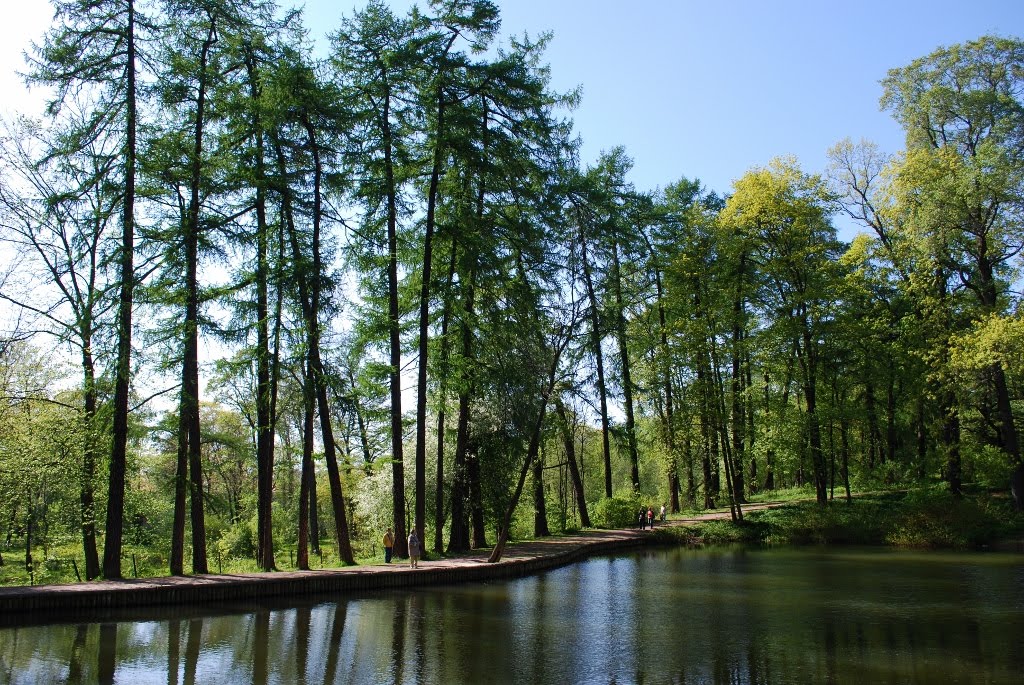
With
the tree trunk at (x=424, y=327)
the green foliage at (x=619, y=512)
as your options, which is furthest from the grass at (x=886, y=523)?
the tree trunk at (x=424, y=327)

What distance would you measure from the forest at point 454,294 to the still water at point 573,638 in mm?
4809

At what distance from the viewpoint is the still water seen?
31.0ft

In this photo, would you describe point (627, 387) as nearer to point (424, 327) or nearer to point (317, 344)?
point (424, 327)

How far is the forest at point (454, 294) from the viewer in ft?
55.7

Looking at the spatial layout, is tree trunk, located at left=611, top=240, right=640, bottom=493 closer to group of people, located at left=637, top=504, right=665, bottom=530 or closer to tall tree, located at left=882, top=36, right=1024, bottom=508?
group of people, located at left=637, top=504, right=665, bottom=530

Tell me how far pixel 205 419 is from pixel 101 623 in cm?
3648

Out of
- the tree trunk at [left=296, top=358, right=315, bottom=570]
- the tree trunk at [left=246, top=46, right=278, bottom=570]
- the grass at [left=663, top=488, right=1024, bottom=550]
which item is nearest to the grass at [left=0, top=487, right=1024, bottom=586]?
the grass at [left=663, top=488, right=1024, bottom=550]

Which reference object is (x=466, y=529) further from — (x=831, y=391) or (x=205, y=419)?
(x=205, y=419)

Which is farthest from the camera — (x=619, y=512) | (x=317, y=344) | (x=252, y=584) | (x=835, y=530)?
(x=619, y=512)

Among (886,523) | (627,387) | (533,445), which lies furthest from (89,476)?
(886,523)

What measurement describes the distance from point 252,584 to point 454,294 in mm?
10700

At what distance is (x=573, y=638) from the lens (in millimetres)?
11945

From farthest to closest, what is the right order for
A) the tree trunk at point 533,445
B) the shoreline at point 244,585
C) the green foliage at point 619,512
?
the green foliage at point 619,512 < the tree trunk at point 533,445 < the shoreline at point 244,585

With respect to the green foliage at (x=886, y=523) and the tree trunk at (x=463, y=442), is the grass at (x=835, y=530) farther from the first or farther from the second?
the tree trunk at (x=463, y=442)
